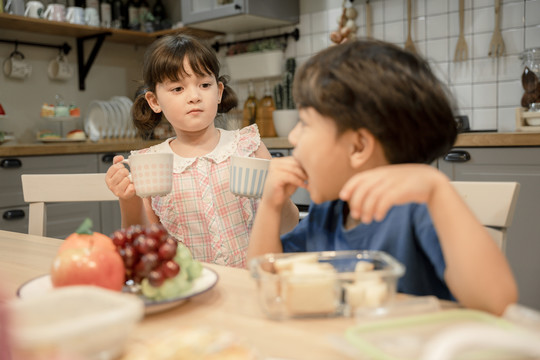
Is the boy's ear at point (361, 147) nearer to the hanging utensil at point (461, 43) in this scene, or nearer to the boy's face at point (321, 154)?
the boy's face at point (321, 154)

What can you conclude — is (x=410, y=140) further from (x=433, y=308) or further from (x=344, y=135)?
(x=433, y=308)

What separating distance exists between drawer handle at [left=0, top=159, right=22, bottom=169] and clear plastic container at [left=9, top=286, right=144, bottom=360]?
2.50 metres

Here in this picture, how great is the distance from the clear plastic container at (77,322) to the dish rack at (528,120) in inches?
85.6

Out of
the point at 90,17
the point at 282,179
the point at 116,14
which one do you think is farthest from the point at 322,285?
the point at 116,14

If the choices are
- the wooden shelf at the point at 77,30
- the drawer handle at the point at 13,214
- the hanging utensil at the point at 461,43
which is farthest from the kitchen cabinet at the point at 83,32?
the hanging utensil at the point at 461,43

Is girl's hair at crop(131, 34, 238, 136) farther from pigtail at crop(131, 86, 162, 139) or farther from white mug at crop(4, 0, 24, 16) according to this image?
white mug at crop(4, 0, 24, 16)

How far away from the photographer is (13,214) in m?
2.79

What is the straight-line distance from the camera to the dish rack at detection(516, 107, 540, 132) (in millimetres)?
2270

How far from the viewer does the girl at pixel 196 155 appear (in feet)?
4.61

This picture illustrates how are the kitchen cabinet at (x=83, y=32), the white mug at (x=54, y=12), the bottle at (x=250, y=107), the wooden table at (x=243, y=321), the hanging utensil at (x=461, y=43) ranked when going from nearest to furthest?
the wooden table at (x=243, y=321)
the hanging utensil at (x=461, y=43)
the kitchen cabinet at (x=83, y=32)
the white mug at (x=54, y=12)
the bottle at (x=250, y=107)

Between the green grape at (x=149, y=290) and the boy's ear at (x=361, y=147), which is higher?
the boy's ear at (x=361, y=147)

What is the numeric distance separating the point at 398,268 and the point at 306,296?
108mm

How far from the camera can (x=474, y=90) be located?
276 cm

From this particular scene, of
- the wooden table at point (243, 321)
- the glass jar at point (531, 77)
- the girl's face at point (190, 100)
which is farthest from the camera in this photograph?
the glass jar at point (531, 77)
